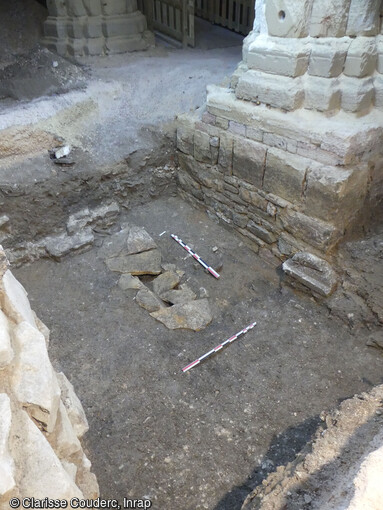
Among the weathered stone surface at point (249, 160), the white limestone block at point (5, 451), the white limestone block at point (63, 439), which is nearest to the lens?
the white limestone block at point (5, 451)

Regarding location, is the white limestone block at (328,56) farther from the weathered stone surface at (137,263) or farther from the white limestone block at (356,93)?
the weathered stone surface at (137,263)

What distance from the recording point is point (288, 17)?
3.40 meters

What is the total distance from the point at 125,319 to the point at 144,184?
6.21ft

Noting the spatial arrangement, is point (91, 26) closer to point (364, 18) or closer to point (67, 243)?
point (67, 243)

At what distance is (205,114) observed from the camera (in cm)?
434

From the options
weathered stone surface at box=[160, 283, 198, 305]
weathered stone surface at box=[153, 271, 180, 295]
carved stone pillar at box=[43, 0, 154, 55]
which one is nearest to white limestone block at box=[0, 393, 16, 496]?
weathered stone surface at box=[160, 283, 198, 305]

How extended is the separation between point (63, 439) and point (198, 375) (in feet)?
5.58

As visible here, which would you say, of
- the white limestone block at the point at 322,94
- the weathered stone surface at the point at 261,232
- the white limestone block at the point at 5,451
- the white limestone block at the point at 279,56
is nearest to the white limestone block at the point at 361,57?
the white limestone block at the point at 322,94

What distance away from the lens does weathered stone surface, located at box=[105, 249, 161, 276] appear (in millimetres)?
4020

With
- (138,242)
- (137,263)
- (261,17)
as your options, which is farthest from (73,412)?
(261,17)

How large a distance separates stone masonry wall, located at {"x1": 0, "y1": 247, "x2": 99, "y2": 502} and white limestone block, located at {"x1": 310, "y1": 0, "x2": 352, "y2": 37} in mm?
3132

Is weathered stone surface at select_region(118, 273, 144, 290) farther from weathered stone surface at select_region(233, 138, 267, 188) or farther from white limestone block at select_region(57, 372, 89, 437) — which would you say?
white limestone block at select_region(57, 372, 89, 437)

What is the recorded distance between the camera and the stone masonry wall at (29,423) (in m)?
1.22

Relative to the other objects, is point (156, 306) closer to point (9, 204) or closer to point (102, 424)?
point (102, 424)
